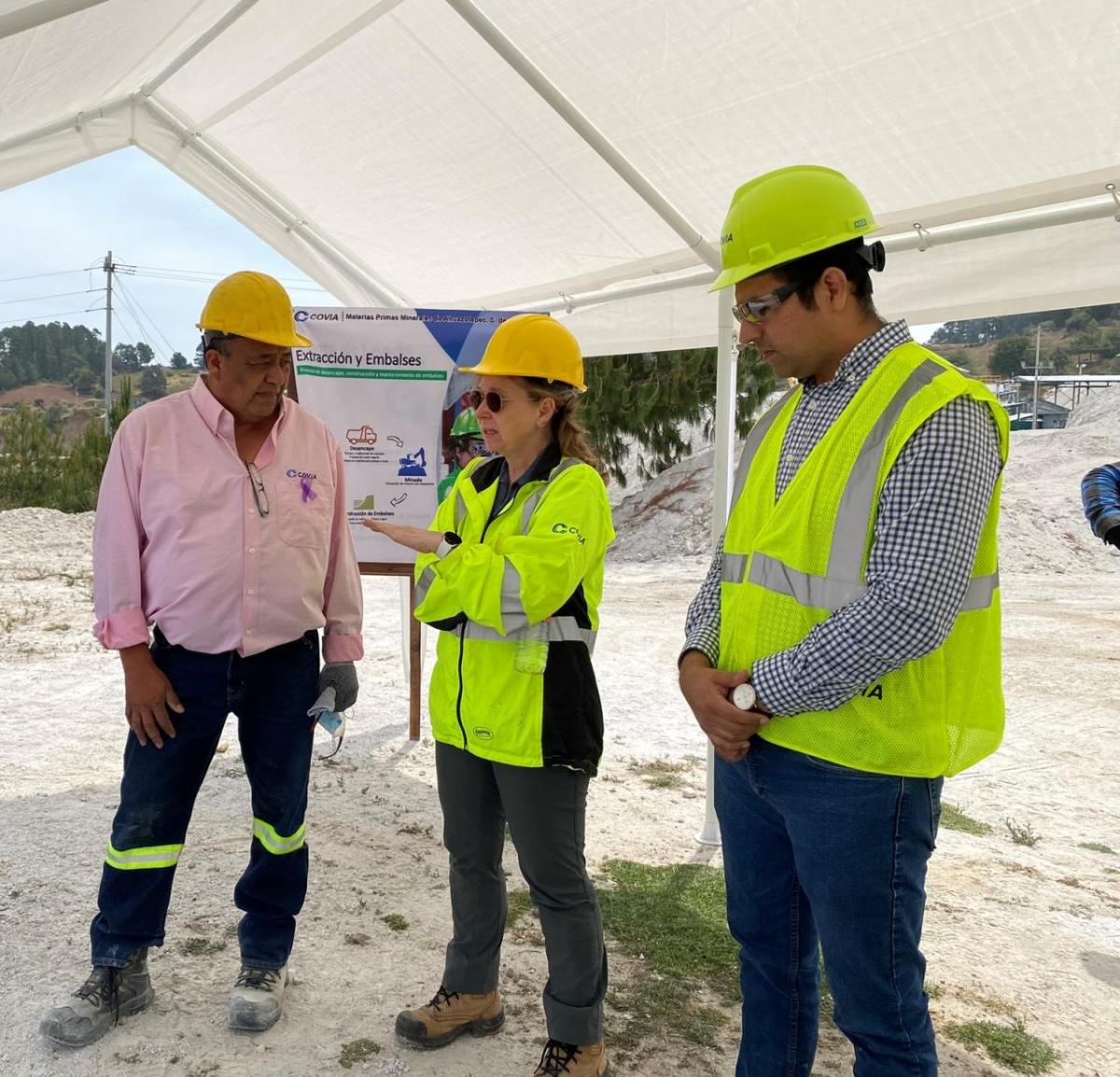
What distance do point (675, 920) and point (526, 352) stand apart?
2297 millimetres

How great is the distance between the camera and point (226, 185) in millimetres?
5926

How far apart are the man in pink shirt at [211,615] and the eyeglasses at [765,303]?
1.39 m

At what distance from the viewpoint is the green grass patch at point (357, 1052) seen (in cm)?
272

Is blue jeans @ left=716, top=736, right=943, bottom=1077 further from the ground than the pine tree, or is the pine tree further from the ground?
the pine tree

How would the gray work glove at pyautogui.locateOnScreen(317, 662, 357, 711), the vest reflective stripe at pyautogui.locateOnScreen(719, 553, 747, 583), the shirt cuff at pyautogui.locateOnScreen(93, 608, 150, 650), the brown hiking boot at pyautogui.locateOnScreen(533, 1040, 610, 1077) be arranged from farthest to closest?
the gray work glove at pyautogui.locateOnScreen(317, 662, 357, 711)
the shirt cuff at pyautogui.locateOnScreen(93, 608, 150, 650)
the brown hiking boot at pyautogui.locateOnScreen(533, 1040, 610, 1077)
the vest reflective stripe at pyautogui.locateOnScreen(719, 553, 747, 583)

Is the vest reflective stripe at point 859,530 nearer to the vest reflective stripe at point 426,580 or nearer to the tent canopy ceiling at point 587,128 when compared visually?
the vest reflective stripe at point 426,580

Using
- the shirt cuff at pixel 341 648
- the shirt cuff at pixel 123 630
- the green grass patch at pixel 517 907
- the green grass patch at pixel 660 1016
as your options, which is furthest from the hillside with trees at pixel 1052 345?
Result: the shirt cuff at pixel 123 630

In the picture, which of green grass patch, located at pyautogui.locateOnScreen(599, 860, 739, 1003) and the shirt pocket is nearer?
the shirt pocket

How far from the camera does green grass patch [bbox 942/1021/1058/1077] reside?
112 inches

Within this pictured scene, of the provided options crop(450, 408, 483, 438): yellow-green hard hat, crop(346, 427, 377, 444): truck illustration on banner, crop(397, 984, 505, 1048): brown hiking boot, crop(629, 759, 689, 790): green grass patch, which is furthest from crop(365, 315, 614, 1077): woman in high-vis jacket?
crop(629, 759, 689, 790): green grass patch

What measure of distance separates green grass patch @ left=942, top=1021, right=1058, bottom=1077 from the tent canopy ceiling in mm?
2509

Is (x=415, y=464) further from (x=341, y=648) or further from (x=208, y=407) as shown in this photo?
(x=208, y=407)

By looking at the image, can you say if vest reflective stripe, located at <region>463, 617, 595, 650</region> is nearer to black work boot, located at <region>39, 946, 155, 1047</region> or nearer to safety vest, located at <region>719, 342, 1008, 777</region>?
safety vest, located at <region>719, 342, 1008, 777</region>

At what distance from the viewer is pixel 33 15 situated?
8.40 feet
